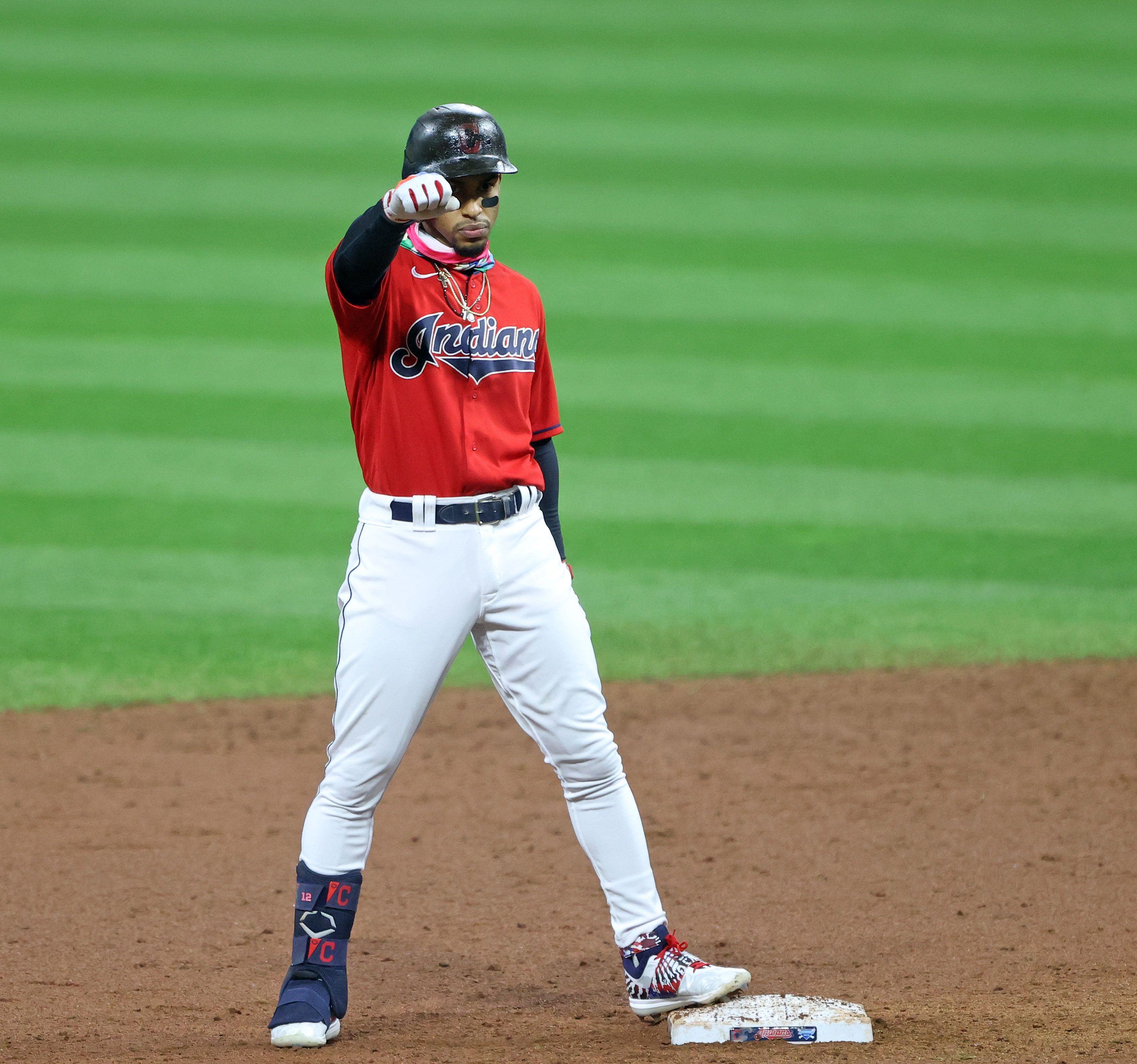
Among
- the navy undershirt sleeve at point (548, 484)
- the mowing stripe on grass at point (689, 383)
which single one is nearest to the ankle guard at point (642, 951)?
the navy undershirt sleeve at point (548, 484)

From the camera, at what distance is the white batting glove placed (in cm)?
286

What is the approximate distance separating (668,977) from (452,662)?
2.74 feet

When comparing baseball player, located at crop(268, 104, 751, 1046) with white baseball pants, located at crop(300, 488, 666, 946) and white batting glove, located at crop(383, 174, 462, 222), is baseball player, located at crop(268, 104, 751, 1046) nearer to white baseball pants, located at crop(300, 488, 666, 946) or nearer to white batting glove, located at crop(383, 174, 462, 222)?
white baseball pants, located at crop(300, 488, 666, 946)

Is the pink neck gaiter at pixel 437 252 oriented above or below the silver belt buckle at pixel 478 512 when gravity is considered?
above

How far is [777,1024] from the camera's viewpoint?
10.4 feet

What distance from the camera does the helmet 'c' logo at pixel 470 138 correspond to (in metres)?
3.15

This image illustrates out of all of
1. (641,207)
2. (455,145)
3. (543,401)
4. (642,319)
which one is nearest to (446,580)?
(543,401)

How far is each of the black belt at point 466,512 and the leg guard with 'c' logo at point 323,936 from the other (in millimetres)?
794

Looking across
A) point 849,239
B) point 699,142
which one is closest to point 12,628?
point 849,239

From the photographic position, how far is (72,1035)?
3.26 m

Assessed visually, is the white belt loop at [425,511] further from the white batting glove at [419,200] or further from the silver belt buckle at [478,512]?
the white batting glove at [419,200]

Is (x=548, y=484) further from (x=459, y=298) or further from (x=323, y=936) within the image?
(x=323, y=936)

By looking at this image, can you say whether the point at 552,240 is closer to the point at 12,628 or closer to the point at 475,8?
the point at 475,8

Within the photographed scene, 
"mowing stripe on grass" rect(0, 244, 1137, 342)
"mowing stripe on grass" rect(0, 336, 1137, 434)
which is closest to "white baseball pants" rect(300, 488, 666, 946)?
"mowing stripe on grass" rect(0, 336, 1137, 434)
